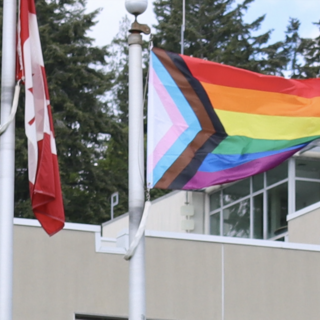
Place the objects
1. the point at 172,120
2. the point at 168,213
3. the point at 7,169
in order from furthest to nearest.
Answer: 1. the point at 168,213
2. the point at 172,120
3. the point at 7,169

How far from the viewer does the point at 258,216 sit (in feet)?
69.2

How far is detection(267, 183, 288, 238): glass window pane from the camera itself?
2023cm

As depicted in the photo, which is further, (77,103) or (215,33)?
(215,33)

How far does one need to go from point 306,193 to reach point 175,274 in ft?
19.8

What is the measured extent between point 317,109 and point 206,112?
1.48 m

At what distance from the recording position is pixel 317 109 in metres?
10.6

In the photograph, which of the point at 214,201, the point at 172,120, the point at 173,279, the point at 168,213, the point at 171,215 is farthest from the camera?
the point at 168,213

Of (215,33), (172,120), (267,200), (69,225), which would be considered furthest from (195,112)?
(215,33)

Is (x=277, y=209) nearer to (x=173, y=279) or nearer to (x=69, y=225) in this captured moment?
(x=173, y=279)

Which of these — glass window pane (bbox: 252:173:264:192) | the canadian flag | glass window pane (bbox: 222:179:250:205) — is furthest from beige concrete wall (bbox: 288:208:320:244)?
the canadian flag

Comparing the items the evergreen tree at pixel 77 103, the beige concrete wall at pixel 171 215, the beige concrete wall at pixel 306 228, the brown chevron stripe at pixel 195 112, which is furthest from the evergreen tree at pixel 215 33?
the brown chevron stripe at pixel 195 112

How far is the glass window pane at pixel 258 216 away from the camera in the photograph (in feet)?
68.8

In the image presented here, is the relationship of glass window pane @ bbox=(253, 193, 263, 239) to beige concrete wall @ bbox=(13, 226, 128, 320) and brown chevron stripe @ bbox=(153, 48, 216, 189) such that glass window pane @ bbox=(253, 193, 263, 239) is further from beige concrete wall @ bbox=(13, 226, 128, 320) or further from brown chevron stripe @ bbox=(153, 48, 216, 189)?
brown chevron stripe @ bbox=(153, 48, 216, 189)

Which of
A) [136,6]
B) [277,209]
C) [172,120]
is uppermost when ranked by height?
[136,6]
